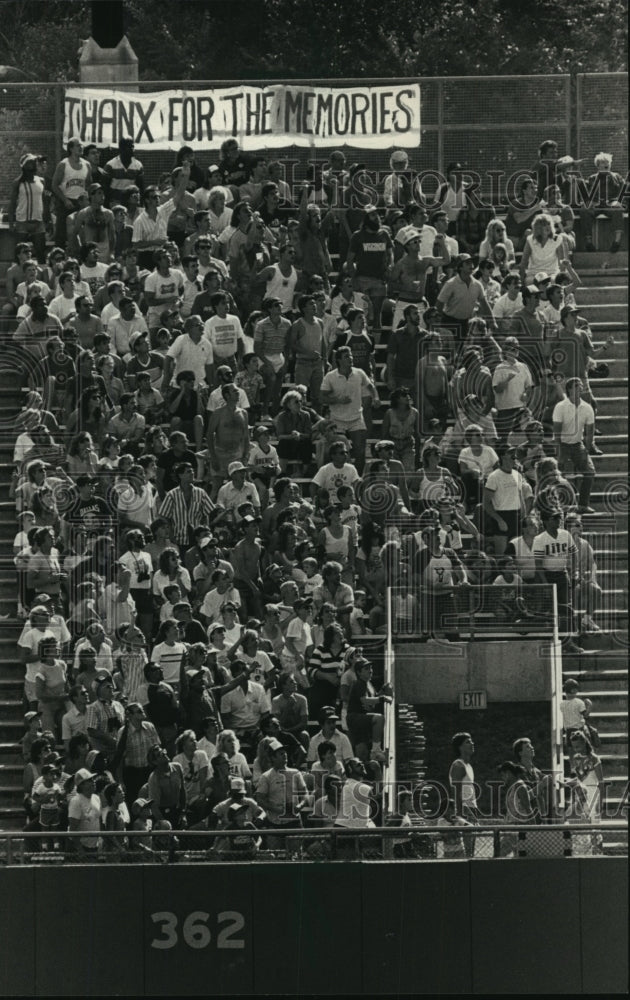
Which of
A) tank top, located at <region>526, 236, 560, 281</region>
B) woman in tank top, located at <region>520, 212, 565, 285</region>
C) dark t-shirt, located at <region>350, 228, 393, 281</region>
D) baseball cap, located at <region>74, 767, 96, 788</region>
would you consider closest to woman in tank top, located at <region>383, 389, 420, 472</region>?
dark t-shirt, located at <region>350, 228, 393, 281</region>

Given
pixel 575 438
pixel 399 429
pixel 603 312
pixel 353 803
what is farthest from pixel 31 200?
pixel 353 803

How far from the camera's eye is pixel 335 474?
64.2ft

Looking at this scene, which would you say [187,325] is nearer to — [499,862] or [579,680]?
[579,680]

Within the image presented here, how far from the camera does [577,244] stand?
23.2 m

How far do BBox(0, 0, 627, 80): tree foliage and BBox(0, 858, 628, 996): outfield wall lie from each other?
1943 cm

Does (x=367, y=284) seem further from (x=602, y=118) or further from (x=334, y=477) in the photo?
(x=602, y=118)

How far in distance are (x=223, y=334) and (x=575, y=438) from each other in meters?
3.18

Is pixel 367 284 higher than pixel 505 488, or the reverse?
pixel 367 284

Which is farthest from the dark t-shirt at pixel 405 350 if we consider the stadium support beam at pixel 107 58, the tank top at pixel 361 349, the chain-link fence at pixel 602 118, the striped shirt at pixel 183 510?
the stadium support beam at pixel 107 58

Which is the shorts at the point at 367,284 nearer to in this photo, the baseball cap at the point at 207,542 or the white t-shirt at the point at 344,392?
the white t-shirt at the point at 344,392

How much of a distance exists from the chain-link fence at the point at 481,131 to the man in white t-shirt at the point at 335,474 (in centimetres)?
522

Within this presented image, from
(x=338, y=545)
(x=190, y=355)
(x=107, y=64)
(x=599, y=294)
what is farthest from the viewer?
(x=107, y=64)

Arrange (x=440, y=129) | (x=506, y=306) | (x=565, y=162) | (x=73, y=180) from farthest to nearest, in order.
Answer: (x=440, y=129) < (x=565, y=162) < (x=73, y=180) < (x=506, y=306)

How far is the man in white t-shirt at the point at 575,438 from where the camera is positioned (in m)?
20.2
